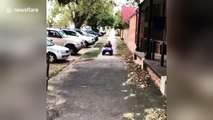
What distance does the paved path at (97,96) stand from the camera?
5.11 metres

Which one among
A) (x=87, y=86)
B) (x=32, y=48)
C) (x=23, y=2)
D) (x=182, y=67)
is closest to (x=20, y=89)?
(x=32, y=48)

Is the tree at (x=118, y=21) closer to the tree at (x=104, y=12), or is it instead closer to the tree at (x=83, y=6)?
the tree at (x=104, y=12)

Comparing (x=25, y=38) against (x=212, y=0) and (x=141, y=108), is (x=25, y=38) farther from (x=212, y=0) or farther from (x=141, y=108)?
(x=141, y=108)

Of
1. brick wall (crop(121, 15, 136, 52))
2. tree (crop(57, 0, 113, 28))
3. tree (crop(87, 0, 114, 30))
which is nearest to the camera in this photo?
tree (crop(57, 0, 113, 28))

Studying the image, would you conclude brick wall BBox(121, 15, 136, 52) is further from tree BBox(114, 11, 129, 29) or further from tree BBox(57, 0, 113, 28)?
tree BBox(57, 0, 113, 28)

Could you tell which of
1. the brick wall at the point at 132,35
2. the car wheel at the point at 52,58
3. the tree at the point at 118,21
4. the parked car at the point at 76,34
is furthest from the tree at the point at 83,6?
the tree at the point at 118,21

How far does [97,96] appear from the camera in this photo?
6109 mm

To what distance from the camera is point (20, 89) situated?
2875 mm

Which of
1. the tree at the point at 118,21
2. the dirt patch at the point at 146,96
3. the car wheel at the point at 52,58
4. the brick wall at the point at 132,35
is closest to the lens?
the dirt patch at the point at 146,96

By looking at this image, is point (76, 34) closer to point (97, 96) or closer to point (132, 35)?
Answer: point (132, 35)

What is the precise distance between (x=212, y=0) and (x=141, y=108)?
126 inches

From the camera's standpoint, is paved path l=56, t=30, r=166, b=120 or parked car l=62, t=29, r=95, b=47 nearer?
paved path l=56, t=30, r=166, b=120

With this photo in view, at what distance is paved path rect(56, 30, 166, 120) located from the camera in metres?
5.11

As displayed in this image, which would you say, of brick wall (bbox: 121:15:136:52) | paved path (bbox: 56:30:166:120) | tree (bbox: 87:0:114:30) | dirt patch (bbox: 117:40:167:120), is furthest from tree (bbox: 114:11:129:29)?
paved path (bbox: 56:30:166:120)
